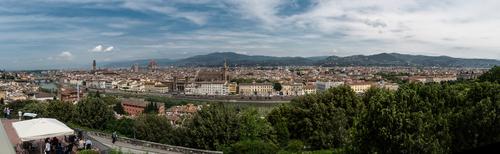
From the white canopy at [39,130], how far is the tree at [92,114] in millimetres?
16614

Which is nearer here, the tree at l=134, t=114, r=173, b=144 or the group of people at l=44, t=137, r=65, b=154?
the group of people at l=44, t=137, r=65, b=154

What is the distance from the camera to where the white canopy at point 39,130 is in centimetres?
861

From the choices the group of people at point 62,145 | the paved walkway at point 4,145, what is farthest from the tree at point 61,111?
the paved walkway at point 4,145

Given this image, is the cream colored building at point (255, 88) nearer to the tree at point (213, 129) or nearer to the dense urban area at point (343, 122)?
the dense urban area at point (343, 122)

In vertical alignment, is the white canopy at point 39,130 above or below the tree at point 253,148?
above

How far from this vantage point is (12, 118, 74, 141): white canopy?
861 cm

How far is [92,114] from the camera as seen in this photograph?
85.7 ft

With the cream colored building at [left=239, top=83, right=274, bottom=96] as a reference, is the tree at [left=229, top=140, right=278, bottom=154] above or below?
above

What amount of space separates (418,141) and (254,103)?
2660 inches

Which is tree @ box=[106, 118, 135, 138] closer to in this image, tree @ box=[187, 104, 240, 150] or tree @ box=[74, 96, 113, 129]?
tree @ box=[74, 96, 113, 129]

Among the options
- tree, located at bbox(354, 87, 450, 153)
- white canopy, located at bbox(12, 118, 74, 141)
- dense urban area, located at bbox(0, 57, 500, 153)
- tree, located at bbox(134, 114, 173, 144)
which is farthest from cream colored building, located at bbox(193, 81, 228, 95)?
white canopy, located at bbox(12, 118, 74, 141)

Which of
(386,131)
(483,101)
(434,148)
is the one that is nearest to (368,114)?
(386,131)

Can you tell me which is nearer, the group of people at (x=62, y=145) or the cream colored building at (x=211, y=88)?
the group of people at (x=62, y=145)

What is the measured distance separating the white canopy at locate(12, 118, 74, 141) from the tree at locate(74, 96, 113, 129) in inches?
654
